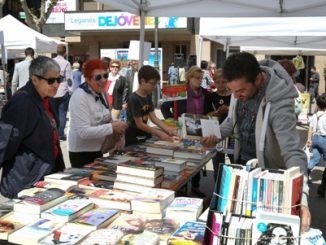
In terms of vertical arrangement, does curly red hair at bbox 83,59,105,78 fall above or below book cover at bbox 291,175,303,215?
above

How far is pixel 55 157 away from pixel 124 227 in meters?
1.12

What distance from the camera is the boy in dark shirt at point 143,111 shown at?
389cm

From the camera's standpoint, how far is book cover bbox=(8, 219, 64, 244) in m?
1.80

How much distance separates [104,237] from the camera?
1.76 m

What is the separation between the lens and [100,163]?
3.02 m

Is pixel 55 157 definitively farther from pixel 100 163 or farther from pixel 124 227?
pixel 124 227

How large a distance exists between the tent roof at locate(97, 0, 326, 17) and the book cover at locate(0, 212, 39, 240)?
9.44 ft

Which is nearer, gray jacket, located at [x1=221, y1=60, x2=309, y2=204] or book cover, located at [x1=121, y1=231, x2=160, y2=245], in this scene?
book cover, located at [x1=121, y1=231, x2=160, y2=245]

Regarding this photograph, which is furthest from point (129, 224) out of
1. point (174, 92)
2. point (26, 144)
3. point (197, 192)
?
point (197, 192)

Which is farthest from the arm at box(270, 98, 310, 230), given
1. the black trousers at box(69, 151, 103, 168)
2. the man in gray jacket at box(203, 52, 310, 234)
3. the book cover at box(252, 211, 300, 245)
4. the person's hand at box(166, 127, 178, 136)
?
the person's hand at box(166, 127, 178, 136)

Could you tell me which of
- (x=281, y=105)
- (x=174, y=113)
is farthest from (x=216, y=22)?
(x=281, y=105)

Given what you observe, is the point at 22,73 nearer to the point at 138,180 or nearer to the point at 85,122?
the point at 85,122

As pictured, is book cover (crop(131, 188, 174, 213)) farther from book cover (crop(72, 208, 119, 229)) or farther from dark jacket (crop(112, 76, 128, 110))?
dark jacket (crop(112, 76, 128, 110))

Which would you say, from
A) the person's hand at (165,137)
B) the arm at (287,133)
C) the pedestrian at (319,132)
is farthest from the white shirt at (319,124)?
the arm at (287,133)
